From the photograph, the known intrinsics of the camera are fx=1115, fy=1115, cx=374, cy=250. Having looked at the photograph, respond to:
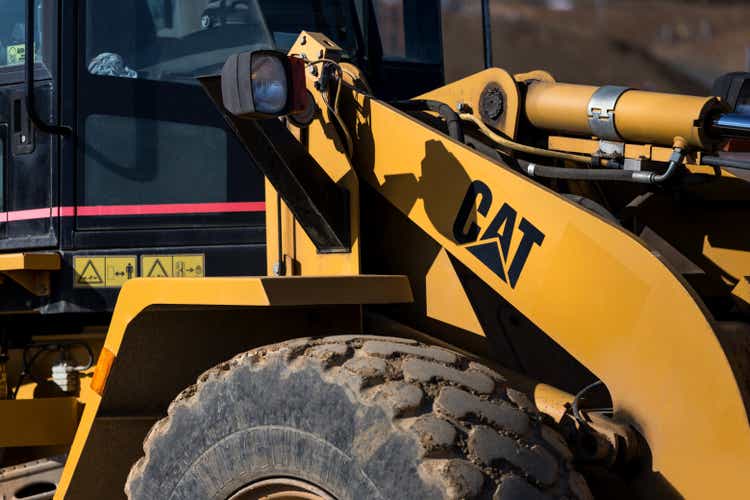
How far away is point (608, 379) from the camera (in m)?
2.82

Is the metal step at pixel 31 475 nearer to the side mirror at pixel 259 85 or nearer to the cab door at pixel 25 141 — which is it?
the cab door at pixel 25 141

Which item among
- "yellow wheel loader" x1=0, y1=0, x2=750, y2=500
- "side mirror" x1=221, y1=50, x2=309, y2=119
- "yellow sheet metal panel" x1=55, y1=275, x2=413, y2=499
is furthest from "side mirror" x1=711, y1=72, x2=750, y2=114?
"side mirror" x1=221, y1=50, x2=309, y2=119

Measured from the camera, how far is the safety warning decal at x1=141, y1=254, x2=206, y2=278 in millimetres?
4059

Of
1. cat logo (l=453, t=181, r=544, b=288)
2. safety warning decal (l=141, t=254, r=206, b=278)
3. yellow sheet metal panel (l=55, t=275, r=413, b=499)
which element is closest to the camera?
yellow sheet metal panel (l=55, t=275, r=413, b=499)

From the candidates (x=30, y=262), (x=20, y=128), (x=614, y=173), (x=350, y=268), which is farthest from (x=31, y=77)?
(x=614, y=173)

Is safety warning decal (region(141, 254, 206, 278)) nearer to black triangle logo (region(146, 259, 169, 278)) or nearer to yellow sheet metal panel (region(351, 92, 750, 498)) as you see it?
black triangle logo (region(146, 259, 169, 278))

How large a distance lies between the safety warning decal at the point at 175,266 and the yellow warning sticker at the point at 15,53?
0.96 m

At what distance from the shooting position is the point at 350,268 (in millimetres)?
3400

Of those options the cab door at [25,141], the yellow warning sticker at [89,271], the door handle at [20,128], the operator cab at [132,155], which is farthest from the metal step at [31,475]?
the door handle at [20,128]

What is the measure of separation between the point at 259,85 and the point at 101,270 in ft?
4.63

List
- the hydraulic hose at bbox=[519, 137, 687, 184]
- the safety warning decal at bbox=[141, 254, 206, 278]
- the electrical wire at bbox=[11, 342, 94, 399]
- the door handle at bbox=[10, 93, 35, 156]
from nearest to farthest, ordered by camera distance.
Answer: the hydraulic hose at bbox=[519, 137, 687, 184], the safety warning decal at bbox=[141, 254, 206, 278], the door handle at bbox=[10, 93, 35, 156], the electrical wire at bbox=[11, 342, 94, 399]

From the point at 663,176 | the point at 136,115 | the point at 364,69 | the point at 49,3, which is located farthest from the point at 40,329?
the point at 663,176

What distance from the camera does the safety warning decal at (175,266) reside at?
4.06 m

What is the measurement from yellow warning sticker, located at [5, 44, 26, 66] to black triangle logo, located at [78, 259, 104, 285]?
0.87 m
